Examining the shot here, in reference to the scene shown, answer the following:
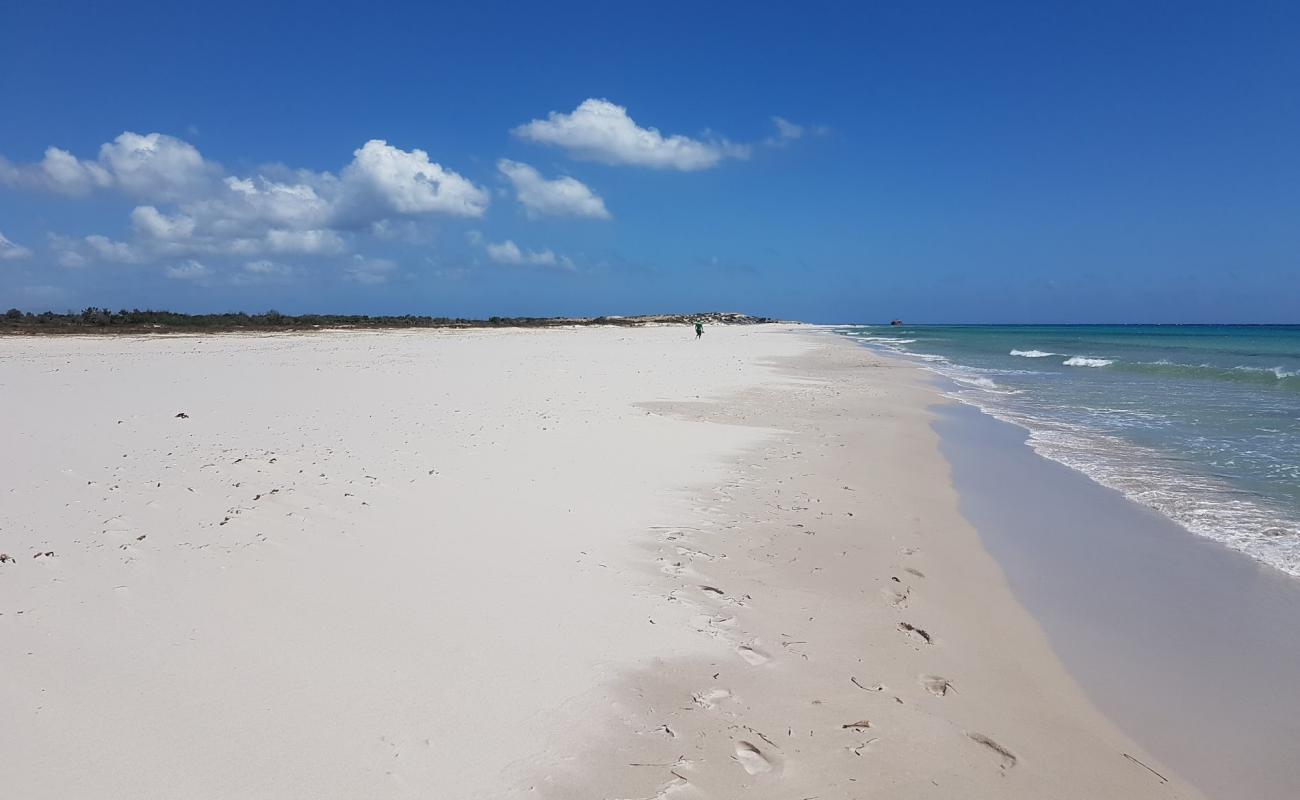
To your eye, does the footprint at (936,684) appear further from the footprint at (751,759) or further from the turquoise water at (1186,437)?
the turquoise water at (1186,437)

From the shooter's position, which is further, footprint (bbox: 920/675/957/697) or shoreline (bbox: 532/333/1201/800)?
footprint (bbox: 920/675/957/697)

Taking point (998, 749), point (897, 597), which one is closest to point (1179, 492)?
point (897, 597)

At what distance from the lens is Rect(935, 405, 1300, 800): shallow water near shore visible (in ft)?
10.9

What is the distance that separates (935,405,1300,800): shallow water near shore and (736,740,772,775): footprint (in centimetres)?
196

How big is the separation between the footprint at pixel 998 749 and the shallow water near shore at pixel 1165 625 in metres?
0.76

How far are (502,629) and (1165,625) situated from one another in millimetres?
4429

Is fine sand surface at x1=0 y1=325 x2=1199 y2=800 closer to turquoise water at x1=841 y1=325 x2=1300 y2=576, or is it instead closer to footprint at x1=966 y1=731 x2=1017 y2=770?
footprint at x1=966 y1=731 x2=1017 y2=770

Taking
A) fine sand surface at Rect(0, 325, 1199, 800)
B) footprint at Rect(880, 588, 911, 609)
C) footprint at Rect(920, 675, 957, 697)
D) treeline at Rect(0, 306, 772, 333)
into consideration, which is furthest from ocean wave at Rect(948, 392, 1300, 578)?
treeline at Rect(0, 306, 772, 333)

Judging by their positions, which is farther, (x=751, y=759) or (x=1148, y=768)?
(x=1148, y=768)

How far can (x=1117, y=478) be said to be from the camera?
8523mm

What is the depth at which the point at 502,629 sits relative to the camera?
12.7 ft

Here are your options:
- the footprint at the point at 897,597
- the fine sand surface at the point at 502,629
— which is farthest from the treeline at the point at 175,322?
the footprint at the point at 897,597

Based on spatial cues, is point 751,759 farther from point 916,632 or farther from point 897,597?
point 897,597

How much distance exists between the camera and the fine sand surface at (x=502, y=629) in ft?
9.33
